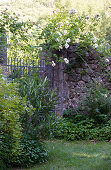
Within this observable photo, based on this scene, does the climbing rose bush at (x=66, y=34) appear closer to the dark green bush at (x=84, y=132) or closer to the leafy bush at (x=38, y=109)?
the dark green bush at (x=84, y=132)

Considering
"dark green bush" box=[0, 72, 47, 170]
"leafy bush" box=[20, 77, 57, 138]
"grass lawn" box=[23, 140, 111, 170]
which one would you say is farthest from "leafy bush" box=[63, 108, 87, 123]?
"dark green bush" box=[0, 72, 47, 170]

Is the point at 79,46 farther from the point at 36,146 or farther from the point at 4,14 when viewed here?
the point at 36,146

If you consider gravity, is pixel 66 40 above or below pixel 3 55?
above

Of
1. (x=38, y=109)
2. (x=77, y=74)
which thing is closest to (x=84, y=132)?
(x=77, y=74)

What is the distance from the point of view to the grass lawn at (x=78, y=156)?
13.8ft

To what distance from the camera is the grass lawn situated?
4.20 metres

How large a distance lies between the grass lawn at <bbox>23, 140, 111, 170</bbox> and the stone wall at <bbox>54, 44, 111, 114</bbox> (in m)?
1.92

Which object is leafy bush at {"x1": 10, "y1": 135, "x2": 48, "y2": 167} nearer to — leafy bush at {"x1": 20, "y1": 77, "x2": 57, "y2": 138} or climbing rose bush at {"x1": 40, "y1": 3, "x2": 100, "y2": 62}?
leafy bush at {"x1": 20, "y1": 77, "x2": 57, "y2": 138}

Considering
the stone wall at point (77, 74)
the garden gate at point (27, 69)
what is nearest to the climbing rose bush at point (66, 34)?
the stone wall at point (77, 74)

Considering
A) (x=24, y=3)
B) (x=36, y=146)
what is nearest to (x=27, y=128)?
(x=36, y=146)

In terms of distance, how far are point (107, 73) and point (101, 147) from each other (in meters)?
2.91

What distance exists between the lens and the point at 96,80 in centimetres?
793

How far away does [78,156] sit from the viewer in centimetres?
498

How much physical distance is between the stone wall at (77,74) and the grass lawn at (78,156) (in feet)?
6.28
